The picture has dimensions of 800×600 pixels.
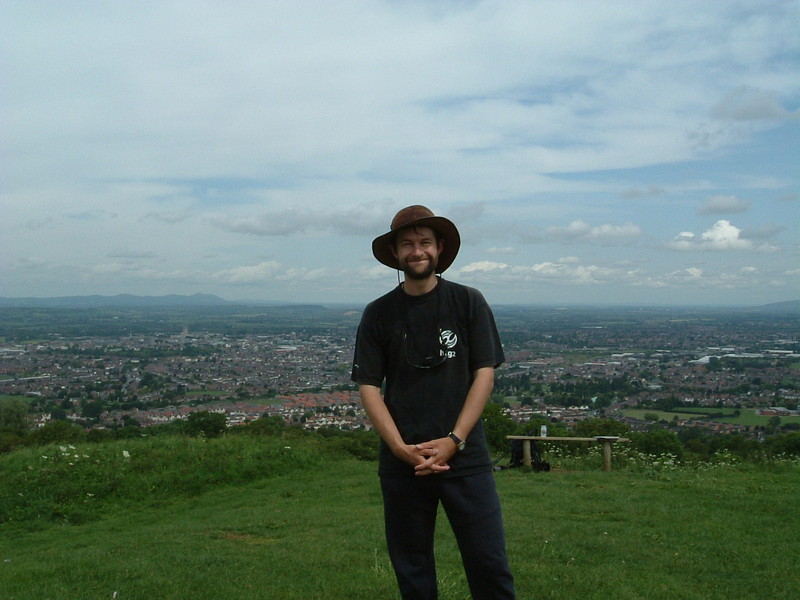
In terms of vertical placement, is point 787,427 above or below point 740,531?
below

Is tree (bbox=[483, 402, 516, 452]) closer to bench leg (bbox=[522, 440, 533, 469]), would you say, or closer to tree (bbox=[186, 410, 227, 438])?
bench leg (bbox=[522, 440, 533, 469])

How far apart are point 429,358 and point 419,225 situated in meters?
0.66

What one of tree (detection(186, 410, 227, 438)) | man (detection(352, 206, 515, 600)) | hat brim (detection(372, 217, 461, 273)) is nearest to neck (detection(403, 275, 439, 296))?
man (detection(352, 206, 515, 600))

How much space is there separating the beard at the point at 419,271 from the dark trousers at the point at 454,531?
37.9 inches

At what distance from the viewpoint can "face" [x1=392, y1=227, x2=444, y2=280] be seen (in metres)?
3.35

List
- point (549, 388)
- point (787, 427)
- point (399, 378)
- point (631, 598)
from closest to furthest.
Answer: point (399, 378)
point (631, 598)
point (787, 427)
point (549, 388)

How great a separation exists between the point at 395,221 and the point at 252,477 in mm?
10578

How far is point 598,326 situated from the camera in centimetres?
7981

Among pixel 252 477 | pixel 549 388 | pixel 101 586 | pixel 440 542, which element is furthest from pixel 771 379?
pixel 101 586

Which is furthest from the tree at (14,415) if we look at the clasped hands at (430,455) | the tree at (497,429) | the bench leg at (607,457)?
the clasped hands at (430,455)

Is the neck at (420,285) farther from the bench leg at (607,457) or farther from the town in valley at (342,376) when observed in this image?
the town in valley at (342,376)

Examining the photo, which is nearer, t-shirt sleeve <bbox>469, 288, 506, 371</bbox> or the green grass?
t-shirt sleeve <bbox>469, 288, 506, 371</bbox>

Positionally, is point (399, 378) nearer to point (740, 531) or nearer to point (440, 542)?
point (440, 542)

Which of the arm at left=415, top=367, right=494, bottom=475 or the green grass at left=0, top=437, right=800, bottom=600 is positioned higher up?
the arm at left=415, top=367, right=494, bottom=475
